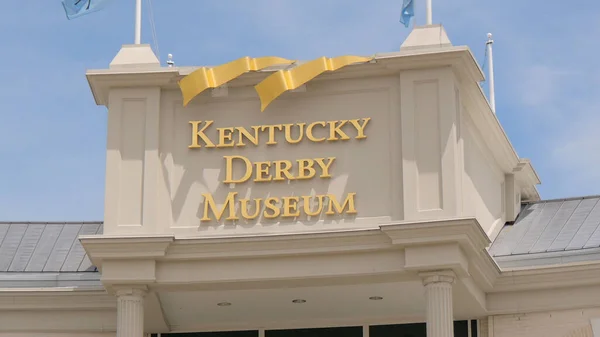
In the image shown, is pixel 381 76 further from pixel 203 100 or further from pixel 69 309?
pixel 69 309

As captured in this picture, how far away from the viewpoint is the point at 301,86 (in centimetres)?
2795

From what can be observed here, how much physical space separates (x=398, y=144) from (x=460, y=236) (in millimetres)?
2314

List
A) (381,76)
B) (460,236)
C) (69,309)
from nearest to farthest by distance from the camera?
(460,236)
(381,76)
(69,309)

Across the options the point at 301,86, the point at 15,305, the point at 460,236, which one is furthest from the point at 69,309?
the point at 460,236

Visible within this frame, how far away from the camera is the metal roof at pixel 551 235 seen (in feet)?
97.0

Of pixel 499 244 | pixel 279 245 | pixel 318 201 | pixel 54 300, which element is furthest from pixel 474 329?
pixel 54 300

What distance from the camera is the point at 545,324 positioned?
2916 cm

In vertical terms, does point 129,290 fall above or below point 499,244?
below

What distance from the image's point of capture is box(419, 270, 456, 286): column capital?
26.5m

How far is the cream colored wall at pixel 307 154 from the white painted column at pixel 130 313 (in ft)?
3.87

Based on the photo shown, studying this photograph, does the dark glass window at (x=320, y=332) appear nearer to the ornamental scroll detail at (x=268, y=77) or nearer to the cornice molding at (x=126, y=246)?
the cornice molding at (x=126, y=246)

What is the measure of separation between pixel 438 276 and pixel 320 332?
4.79 metres

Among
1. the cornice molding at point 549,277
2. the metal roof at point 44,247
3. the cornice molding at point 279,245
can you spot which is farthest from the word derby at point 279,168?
the metal roof at point 44,247

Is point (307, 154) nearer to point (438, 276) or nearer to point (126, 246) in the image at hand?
point (438, 276)
